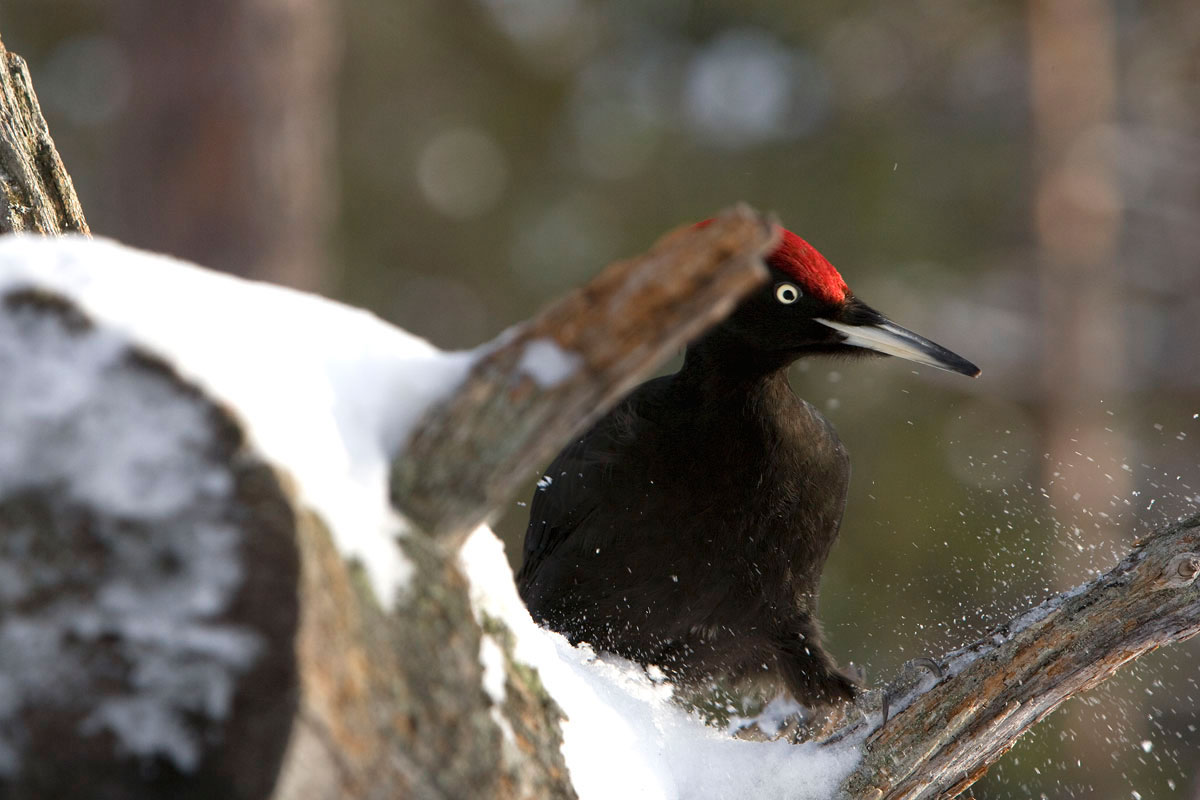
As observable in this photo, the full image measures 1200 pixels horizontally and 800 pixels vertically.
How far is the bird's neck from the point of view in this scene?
2.73 m

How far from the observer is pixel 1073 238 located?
375 inches

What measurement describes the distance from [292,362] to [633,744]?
1.09 meters

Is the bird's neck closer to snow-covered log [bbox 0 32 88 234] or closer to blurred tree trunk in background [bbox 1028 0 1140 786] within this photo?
snow-covered log [bbox 0 32 88 234]

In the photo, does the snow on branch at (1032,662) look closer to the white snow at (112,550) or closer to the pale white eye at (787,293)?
the pale white eye at (787,293)

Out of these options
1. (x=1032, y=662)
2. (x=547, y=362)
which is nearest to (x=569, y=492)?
(x=1032, y=662)

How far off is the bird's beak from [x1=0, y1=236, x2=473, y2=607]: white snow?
1502 millimetres

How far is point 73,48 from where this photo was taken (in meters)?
11.2

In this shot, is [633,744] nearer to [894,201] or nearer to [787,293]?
[787,293]

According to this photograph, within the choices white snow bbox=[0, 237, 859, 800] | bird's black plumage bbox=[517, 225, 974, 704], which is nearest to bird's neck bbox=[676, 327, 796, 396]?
bird's black plumage bbox=[517, 225, 974, 704]

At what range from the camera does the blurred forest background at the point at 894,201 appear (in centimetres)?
953

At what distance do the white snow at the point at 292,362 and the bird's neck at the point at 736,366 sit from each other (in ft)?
4.83

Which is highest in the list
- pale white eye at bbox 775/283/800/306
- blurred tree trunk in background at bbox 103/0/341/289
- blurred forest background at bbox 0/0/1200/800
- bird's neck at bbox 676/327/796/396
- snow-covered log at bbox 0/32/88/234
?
snow-covered log at bbox 0/32/88/234

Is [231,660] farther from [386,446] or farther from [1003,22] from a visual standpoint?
[1003,22]

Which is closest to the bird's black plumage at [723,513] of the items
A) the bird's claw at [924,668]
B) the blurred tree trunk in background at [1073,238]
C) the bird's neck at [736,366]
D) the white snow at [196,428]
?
the bird's neck at [736,366]
